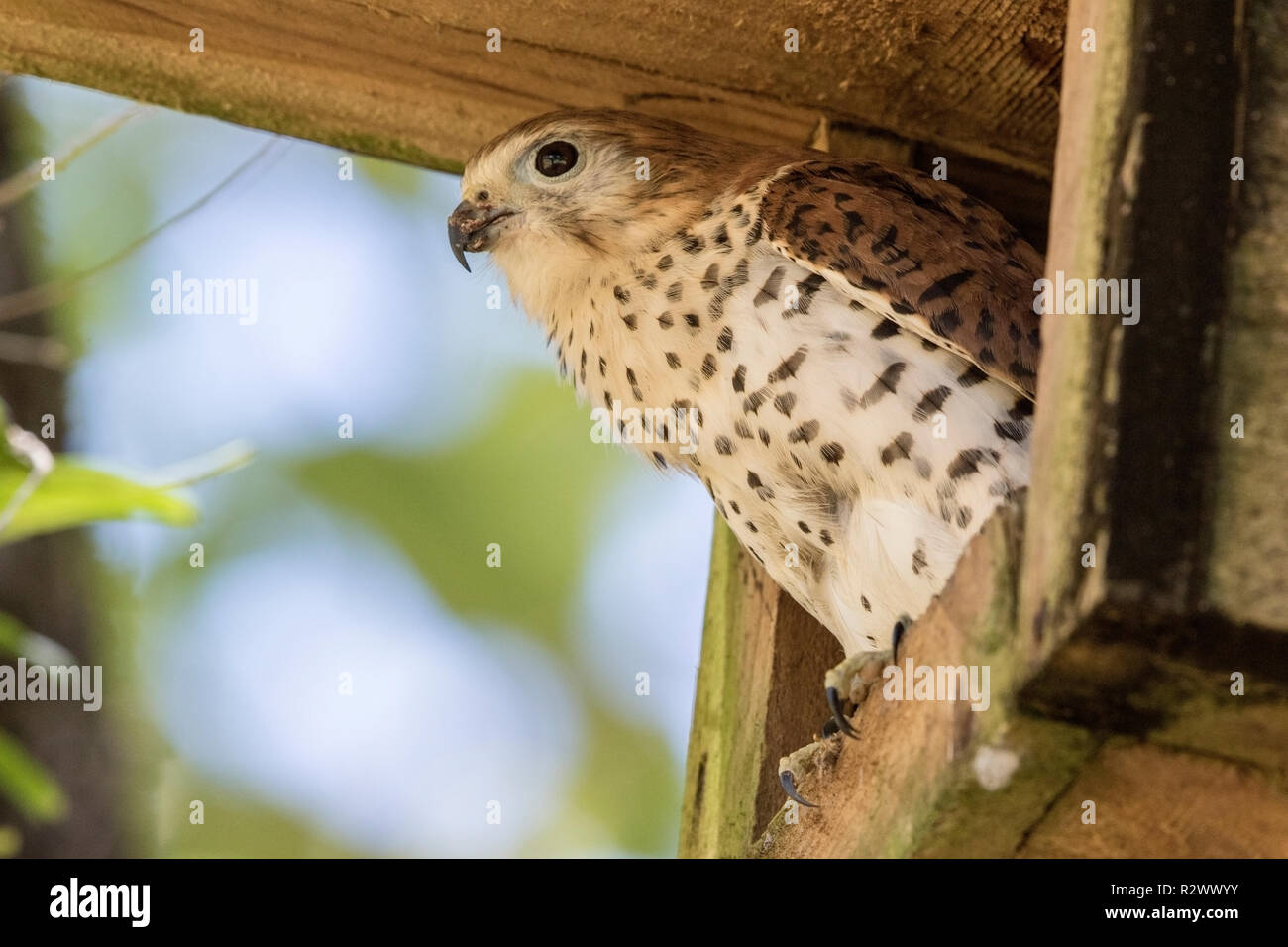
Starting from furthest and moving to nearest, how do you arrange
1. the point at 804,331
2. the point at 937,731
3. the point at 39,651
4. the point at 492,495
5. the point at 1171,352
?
the point at 492,495
the point at 39,651
the point at 804,331
the point at 937,731
the point at 1171,352

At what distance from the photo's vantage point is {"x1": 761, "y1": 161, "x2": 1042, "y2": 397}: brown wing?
3.38m

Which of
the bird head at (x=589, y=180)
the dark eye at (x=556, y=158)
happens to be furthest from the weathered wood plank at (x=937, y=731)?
the dark eye at (x=556, y=158)

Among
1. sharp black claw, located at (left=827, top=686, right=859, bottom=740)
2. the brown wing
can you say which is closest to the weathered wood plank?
sharp black claw, located at (left=827, top=686, right=859, bottom=740)

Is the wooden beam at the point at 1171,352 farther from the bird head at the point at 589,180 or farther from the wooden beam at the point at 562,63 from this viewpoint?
the bird head at the point at 589,180

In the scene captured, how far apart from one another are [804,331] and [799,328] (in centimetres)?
2

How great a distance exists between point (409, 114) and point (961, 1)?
1360 mm

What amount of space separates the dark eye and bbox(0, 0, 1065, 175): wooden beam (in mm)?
149

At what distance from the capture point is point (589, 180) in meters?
4.29

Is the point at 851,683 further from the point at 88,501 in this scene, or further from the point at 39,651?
the point at 39,651

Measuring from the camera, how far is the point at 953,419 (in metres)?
3.32

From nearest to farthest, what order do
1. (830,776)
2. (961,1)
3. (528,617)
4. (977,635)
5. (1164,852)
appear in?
1. (977,635)
2. (1164,852)
3. (830,776)
4. (961,1)
5. (528,617)

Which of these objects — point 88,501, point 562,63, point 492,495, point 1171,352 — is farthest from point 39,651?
point 1171,352
